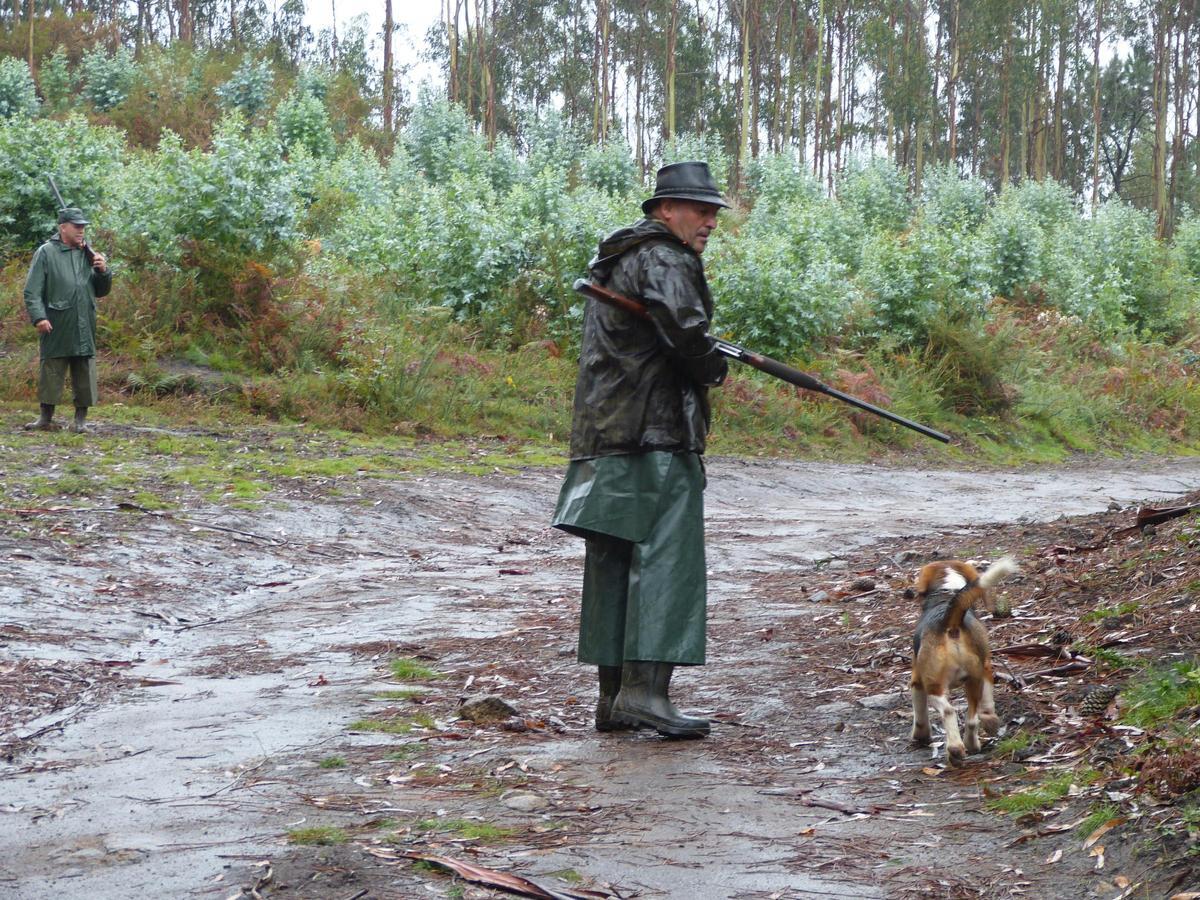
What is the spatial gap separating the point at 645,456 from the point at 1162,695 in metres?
2.10

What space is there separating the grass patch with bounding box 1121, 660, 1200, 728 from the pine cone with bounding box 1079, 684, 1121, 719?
6 cm

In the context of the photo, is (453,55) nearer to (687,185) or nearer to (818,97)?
(818,97)

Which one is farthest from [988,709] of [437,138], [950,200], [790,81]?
[790,81]

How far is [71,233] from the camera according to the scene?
1534cm

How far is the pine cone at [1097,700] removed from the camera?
498 cm

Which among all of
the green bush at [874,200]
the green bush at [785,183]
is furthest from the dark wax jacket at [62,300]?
the green bush at [874,200]

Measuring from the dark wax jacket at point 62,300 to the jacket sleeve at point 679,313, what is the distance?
36.8ft

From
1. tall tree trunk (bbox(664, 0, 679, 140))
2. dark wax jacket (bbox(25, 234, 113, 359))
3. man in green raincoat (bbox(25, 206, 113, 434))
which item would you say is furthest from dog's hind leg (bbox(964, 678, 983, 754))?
tall tree trunk (bbox(664, 0, 679, 140))

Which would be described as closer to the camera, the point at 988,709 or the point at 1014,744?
the point at 1014,744

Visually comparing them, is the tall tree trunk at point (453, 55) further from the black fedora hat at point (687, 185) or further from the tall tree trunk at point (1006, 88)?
the black fedora hat at point (687, 185)

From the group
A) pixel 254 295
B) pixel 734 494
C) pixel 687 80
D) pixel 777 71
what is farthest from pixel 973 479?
pixel 687 80

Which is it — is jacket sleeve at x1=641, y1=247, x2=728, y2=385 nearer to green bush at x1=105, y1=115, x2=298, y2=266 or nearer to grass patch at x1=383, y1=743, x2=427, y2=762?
grass patch at x1=383, y1=743, x2=427, y2=762

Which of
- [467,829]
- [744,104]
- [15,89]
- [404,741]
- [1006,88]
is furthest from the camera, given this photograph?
[1006,88]

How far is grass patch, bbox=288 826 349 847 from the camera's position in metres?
3.95
